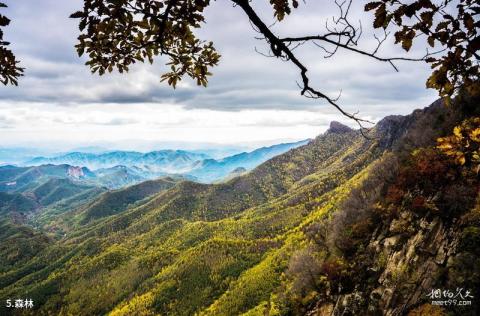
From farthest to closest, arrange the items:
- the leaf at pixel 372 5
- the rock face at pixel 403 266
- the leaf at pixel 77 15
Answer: the rock face at pixel 403 266, the leaf at pixel 77 15, the leaf at pixel 372 5

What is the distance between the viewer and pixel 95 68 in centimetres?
703

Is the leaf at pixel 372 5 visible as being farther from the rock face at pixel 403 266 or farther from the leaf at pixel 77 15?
the rock face at pixel 403 266

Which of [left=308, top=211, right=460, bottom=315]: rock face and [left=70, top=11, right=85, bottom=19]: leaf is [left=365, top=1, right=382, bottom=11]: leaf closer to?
[left=70, top=11, right=85, bottom=19]: leaf

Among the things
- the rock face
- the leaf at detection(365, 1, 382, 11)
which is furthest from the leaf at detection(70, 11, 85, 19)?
the rock face

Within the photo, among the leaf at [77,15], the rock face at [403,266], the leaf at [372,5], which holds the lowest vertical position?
the rock face at [403,266]

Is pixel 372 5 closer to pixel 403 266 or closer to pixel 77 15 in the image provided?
pixel 77 15

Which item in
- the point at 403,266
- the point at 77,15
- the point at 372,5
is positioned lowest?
the point at 403,266

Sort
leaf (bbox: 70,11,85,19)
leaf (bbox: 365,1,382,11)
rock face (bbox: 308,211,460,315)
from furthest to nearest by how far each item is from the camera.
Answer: rock face (bbox: 308,211,460,315), leaf (bbox: 70,11,85,19), leaf (bbox: 365,1,382,11)

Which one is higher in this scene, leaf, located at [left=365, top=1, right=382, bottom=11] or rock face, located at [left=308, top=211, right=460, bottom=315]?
leaf, located at [left=365, top=1, right=382, bottom=11]

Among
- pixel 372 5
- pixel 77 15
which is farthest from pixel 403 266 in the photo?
pixel 77 15

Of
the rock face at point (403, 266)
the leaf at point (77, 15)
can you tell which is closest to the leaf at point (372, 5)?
the leaf at point (77, 15)

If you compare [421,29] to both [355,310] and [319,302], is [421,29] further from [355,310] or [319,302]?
[319,302]

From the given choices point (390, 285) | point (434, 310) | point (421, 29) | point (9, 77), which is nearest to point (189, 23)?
point (421, 29)

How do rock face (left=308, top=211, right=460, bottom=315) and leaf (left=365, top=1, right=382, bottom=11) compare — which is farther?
rock face (left=308, top=211, right=460, bottom=315)
